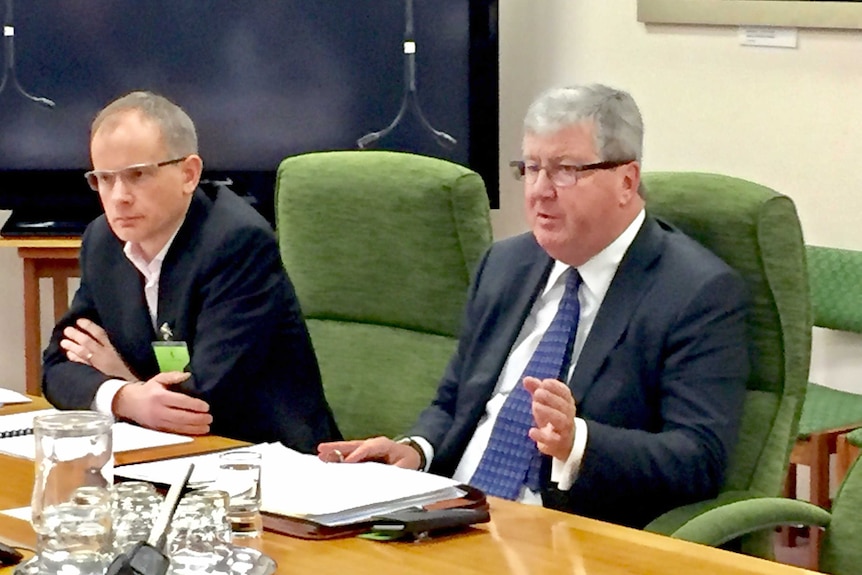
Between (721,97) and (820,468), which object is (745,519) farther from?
(721,97)

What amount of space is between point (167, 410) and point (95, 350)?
34 cm

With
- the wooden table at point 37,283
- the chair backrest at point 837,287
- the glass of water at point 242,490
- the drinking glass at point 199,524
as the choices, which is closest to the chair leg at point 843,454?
the chair backrest at point 837,287

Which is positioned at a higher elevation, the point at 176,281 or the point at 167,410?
the point at 176,281

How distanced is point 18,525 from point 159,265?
944mm

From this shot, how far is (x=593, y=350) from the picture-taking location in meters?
2.32

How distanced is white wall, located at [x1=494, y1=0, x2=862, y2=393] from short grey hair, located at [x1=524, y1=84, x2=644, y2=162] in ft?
4.32

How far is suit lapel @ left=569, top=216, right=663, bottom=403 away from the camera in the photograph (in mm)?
2305

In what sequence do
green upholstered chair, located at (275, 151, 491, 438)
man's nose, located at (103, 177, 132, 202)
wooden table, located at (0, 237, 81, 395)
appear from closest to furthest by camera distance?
man's nose, located at (103, 177, 132, 202)
green upholstered chair, located at (275, 151, 491, 438)
wooden table, located at (0, 237, 81, 395)

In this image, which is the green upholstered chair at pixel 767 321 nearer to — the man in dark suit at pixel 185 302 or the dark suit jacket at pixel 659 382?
the dark suit jacket at pixel 659 382

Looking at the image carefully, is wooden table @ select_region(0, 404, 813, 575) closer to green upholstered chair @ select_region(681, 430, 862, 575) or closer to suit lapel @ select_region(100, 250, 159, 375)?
green upholstered chair @ select_region(681, 430, 862, 575)

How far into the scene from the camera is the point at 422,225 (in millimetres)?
2754

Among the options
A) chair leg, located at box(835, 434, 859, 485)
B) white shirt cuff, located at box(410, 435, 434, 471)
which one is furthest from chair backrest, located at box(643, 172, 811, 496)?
chair leg, located at box(835, 434, 859, 485)

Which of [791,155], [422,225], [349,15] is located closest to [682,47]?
[791,155]

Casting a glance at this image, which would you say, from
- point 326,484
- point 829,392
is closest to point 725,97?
point 829,392
